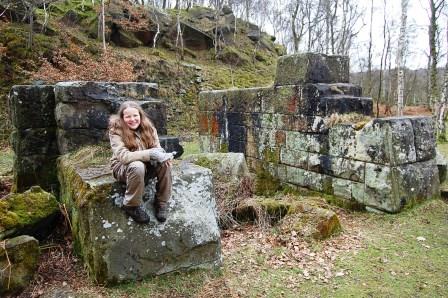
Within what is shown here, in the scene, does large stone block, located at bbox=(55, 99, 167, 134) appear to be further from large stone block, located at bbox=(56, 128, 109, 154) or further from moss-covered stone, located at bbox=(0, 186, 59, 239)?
moss-covered stone, located at bbox=(0, 186, 59, 239)

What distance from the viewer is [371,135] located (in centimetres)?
540

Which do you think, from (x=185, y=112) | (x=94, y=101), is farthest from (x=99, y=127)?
(x=185, y=112)

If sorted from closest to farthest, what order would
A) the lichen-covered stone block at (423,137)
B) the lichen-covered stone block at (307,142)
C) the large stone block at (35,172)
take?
the large stone block at (35,172) → the lichen-covered stone block at (423,137) → the lichen-covered stone block at (307,142)

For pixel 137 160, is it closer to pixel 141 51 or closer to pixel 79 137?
pixel 79 137

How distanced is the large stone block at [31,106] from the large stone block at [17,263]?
2047 millimetres

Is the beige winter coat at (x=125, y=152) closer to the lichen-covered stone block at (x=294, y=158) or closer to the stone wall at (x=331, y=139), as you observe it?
the stone wall at (x=331, y=139)

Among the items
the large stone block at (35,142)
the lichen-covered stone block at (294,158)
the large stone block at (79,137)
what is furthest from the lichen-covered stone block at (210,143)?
the large stone block at (35,142)

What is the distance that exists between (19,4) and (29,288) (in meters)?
17.8

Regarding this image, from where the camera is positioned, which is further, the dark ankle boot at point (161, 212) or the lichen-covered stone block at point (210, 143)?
the lichen-covered stone block at point (210, 143)

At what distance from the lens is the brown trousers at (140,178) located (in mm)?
3133

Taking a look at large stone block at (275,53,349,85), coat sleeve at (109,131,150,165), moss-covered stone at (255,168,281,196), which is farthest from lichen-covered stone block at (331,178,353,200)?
coat sleeve at (109,131,150,165)

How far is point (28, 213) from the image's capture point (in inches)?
149

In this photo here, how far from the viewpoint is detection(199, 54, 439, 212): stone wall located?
530 centimetres

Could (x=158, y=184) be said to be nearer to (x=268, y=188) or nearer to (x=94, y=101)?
(x=94, y=101)
